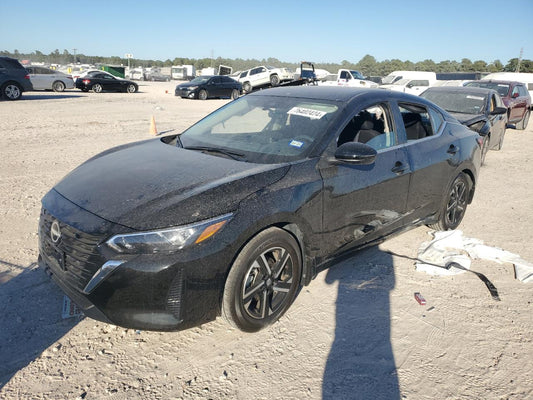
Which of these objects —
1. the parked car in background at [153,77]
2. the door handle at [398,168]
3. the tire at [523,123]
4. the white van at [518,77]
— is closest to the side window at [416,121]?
the door handle at [398,168]

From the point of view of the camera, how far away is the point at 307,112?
12.1 ft

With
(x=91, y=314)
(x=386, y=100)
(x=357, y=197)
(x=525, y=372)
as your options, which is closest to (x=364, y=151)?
(x=357, y=197)

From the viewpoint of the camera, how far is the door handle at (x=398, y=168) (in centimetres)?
383

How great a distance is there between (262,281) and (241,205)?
60cm

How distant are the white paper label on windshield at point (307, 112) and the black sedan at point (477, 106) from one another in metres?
5.93

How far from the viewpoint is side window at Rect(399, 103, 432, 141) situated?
421 cm

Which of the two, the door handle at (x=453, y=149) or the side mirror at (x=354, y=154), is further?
the door handle at (x=453, y=149)

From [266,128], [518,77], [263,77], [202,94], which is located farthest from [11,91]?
[518,77]

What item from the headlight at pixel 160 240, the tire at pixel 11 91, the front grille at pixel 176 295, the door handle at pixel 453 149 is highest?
the tire at pixel 11 91

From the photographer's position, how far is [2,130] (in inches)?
411

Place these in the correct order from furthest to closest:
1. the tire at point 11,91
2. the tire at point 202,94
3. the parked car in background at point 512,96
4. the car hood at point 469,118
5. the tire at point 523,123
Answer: the tire at point 202,94
the tire at point 11,91
the tire at point 523,123
the parked car in background at point 512,96
the car hood at point 469,118

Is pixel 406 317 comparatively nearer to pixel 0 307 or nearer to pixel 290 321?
pixel 290 321

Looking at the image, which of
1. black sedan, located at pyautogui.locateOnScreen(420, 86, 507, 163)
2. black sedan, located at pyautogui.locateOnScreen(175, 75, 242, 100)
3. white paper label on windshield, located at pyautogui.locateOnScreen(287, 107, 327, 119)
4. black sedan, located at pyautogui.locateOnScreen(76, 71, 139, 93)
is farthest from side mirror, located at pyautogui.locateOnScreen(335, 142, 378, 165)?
black sedan, located at pyautogui.locateOnScreen(76, 71, 139, 93)

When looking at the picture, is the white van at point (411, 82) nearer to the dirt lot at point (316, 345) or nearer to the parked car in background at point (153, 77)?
the dirt lot at point (316, 345)
